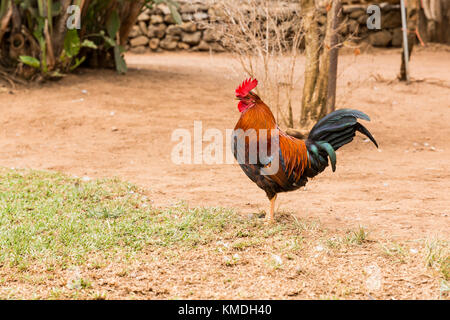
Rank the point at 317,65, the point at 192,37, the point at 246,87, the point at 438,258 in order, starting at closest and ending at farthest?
the point at 438,258
the point at 246,87
the point at 317,65
the point at 192,37

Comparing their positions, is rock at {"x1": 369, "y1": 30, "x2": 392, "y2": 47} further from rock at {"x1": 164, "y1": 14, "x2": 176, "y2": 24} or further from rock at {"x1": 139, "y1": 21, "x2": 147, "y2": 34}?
rock at {"x1": 139, "y1": 21, "x2": 147, "y2": 34}

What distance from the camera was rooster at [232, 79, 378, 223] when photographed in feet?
13.3

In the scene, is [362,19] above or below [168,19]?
below

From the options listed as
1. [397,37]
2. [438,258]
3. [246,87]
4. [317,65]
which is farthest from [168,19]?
[438,258]

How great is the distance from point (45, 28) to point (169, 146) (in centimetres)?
350

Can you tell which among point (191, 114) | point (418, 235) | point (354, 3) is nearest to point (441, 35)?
point (354, 3)

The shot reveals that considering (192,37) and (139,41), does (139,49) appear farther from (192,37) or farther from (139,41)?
(192,37)

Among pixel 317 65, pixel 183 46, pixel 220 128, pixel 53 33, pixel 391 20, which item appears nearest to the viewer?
pixel 317 65

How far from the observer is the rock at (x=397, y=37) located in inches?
634

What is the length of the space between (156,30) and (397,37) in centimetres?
773

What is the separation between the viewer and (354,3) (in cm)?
1638

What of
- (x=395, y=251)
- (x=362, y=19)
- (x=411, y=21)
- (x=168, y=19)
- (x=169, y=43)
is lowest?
(x=395, y=251)

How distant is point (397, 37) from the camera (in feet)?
53.0

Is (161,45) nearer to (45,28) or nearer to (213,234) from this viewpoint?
(45,28)
